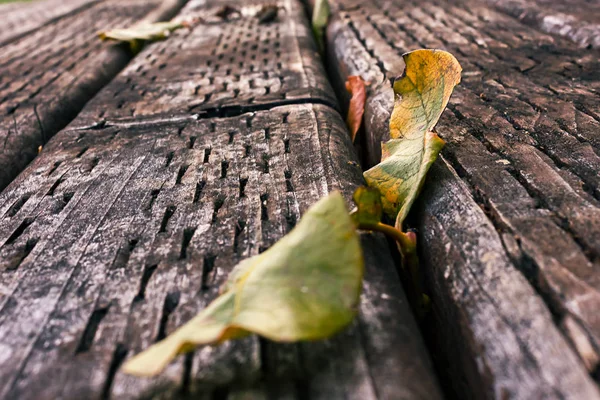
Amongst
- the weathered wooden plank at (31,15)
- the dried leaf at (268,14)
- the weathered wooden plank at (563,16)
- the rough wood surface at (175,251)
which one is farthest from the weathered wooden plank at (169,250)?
the weathered wooden plank at (31,15)

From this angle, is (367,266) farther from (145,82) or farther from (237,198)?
(145,82)

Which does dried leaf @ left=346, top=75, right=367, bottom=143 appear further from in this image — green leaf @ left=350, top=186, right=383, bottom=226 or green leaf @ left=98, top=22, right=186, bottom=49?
green leaf @ left=98, top=22, right=186, bottom=49

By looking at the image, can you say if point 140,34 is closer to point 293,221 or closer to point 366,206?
point 293,221

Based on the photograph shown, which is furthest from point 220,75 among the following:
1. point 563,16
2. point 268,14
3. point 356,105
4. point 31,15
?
point 31,15

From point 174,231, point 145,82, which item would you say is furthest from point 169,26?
point 174,231

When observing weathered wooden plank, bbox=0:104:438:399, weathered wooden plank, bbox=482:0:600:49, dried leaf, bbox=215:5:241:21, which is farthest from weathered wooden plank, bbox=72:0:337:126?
weathered wooden plank, bbox=482:0:600:49
